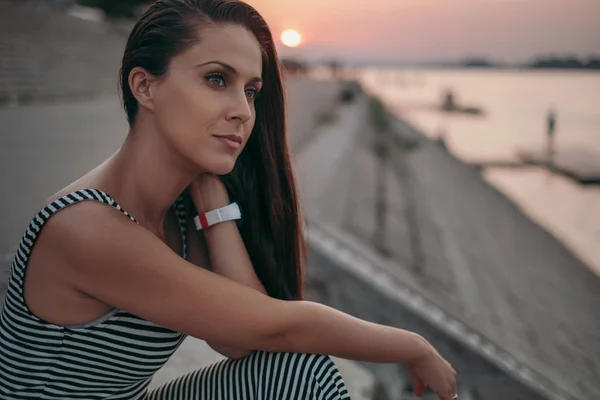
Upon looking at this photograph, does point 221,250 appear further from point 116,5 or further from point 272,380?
point 116,5

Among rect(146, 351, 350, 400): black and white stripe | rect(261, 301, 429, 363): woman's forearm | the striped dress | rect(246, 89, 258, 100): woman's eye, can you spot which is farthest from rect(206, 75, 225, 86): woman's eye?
rect(146, 351, 350, 400): black and white stripe

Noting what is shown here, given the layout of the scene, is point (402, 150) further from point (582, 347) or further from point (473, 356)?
point (473, 356)

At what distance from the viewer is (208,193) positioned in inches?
69.8

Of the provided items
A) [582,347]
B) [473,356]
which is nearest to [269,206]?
[473,356]

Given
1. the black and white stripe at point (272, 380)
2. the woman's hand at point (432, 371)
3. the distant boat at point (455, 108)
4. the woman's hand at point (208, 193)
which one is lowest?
the distant boat at point (455, 108)

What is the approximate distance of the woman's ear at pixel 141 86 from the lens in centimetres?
144

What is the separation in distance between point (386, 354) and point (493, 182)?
63.4ft

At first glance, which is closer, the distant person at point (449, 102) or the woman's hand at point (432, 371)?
the woman's hand at point (432, 371)

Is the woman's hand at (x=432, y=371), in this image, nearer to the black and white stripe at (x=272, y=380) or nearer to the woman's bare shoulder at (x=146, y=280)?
the black and white stripe at (x=272, y=380)

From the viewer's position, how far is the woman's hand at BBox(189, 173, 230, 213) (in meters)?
1.76

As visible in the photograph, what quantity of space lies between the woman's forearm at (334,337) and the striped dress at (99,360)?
1.4 inches

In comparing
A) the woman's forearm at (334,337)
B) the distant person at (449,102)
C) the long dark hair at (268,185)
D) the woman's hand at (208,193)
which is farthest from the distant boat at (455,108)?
the woman's forearm at (334,337)

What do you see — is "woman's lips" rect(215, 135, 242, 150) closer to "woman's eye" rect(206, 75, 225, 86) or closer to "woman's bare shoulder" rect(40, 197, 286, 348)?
"woman's eye" rect(206, 75, 225, 86)

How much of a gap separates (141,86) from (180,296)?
0.51 meters
